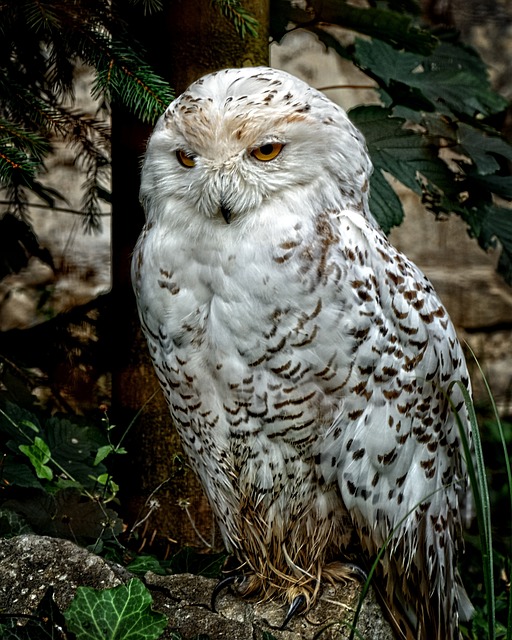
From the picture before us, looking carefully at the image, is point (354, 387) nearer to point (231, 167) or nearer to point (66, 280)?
point (231, 167)

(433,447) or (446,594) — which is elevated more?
(433,447)

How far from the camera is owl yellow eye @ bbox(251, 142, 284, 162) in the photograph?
184cm

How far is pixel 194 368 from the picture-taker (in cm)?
204

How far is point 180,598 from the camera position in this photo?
2217 mm

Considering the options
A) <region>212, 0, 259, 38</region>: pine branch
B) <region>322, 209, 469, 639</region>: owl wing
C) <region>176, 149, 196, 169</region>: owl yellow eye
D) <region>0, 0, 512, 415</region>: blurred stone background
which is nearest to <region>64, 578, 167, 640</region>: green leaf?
<region>322, 209, 469, 639</region>: owl wing

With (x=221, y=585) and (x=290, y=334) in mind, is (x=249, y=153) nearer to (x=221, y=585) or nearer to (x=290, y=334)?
(x=290, y=334)

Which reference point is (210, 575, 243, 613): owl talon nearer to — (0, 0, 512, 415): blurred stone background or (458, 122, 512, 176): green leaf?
(0, 0, 512, 415): blurred stone background

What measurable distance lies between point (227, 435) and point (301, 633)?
21.7 inches

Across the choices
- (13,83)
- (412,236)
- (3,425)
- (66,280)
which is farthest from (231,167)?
(412,236)

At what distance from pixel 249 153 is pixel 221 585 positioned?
118 cm

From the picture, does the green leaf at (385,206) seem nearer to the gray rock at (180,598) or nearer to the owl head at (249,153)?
the owl head at (249,153)

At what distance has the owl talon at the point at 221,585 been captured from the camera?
2230 millimetres

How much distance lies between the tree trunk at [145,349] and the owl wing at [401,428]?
2.65 ft

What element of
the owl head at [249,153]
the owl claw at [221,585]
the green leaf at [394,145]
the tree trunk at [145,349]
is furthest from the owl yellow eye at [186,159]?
the owl claw at [221,585]
